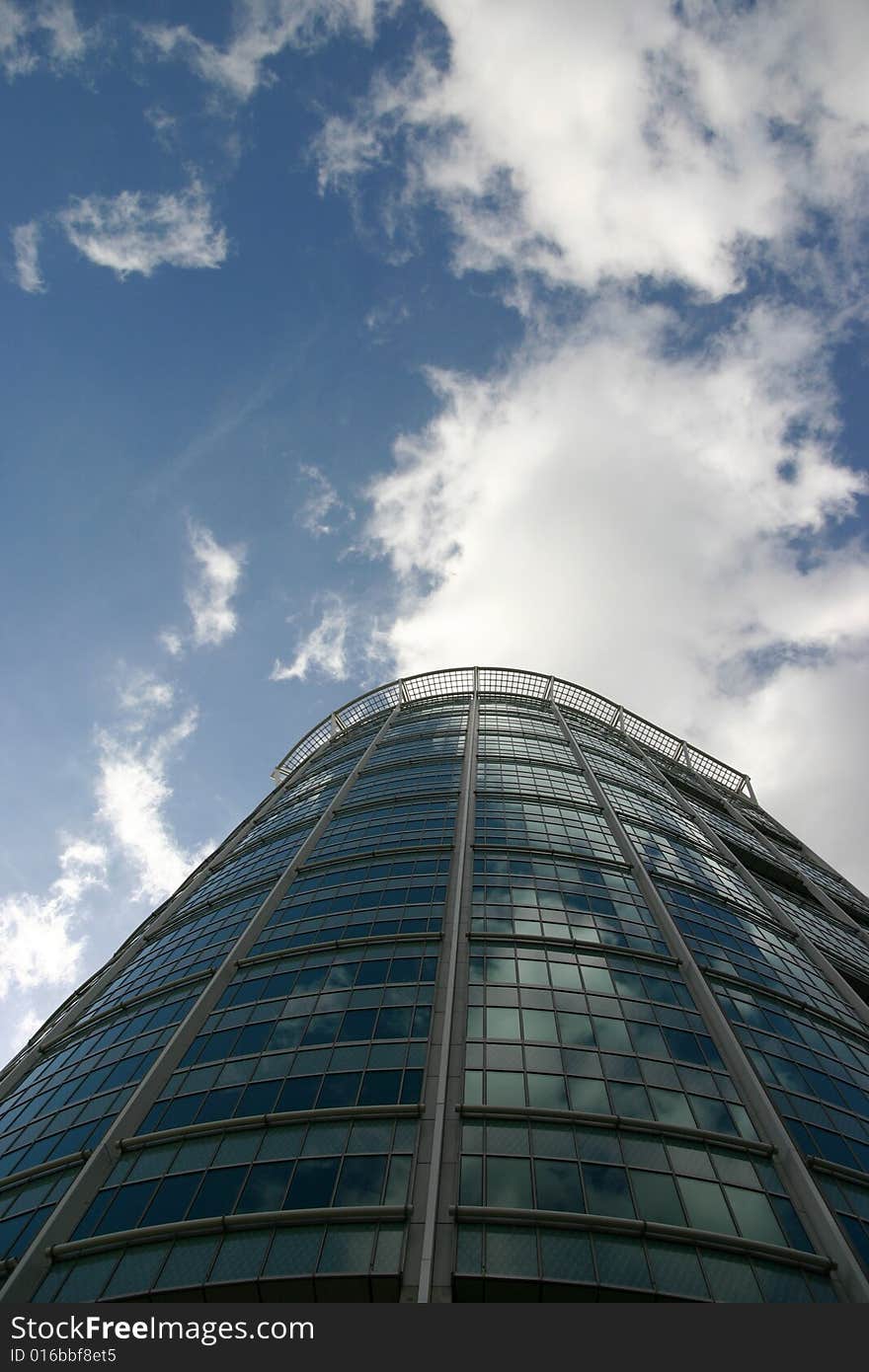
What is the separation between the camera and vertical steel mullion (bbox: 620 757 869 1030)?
34.5 metres

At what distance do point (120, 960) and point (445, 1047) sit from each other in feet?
88.3

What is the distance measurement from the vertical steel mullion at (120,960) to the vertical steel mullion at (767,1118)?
27.5 meters

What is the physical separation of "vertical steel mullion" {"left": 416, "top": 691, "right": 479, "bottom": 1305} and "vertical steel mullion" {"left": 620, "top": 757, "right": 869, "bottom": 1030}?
1680 cm

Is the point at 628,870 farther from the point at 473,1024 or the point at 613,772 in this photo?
the point at 613,772

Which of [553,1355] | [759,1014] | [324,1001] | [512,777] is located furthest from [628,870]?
[553,1355]

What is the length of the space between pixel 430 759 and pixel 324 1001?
87.7ft

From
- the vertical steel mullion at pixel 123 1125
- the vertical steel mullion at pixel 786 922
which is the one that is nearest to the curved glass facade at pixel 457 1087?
the vertical steel mullion at pixel 123 1125

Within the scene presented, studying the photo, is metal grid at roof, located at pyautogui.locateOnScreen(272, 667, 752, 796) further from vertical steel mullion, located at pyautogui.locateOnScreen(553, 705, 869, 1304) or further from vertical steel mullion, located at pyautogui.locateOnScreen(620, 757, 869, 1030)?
vertical steel mullion, located at pyautogui.locateOnScreen(553, 705, 869, 1304)

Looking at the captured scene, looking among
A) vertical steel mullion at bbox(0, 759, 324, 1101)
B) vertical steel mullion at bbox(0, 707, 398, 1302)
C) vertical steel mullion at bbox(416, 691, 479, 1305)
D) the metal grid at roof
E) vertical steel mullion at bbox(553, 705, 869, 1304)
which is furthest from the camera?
the metal grid at roof

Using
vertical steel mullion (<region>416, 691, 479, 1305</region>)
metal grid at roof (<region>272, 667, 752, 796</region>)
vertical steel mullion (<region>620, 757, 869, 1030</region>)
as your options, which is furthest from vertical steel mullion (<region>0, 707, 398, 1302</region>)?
metal grid at roof (<region>272, 667, 752, 796</region>)

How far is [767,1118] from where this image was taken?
904 inches

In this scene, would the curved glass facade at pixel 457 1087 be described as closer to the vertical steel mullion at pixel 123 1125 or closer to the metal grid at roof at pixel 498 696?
the vertical steel mullion at pixel 123 1125

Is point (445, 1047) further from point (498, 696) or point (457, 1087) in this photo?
point (498, 696)

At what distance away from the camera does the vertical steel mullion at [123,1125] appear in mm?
19328
